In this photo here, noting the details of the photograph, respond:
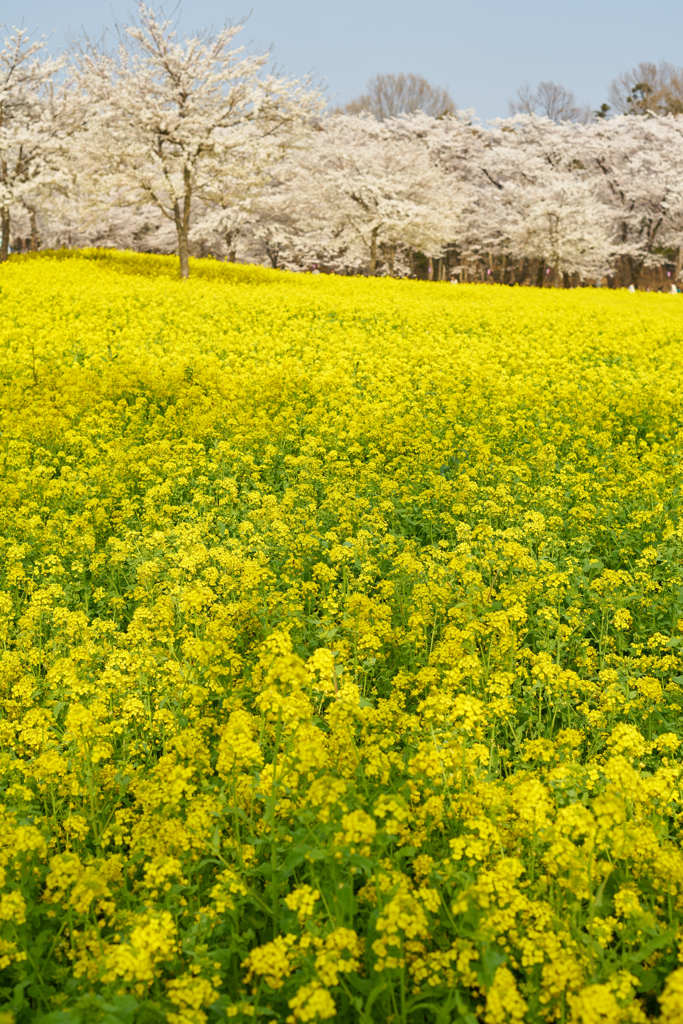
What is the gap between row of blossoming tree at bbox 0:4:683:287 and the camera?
29750 millimetres

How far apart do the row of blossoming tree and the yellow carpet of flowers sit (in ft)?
67.0

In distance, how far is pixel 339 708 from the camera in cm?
436

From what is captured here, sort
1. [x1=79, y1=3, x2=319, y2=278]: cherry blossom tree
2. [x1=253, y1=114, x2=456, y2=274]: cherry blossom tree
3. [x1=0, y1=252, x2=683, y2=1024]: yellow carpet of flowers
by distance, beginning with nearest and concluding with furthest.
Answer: [x1=0, y1=252, x2=683, y2=1024]: yellow carpet of flowers → [x1=79, y1=3, x2=319, y2=278]: cherry blossom tree → [x1=253, y1=114, x2=456, y2=274]: cherry blossom tree

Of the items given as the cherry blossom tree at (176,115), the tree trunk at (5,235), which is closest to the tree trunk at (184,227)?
the cherry blossom tree at (176,115)

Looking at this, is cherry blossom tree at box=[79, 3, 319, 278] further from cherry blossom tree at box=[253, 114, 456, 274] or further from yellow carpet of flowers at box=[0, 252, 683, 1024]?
yellow carpet of flowers at box=[0, 252, 683, 1024]

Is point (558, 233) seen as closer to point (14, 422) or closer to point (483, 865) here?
point (14, 422)

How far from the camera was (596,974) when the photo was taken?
10.3 feet

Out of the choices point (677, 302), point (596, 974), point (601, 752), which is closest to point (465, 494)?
point (601, 752)

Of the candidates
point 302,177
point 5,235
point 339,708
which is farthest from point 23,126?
point 339,708

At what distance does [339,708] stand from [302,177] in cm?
5021

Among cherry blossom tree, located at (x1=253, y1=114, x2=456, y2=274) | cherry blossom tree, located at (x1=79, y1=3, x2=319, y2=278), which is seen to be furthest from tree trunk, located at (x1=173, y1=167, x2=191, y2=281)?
cherry blossom tree, located at (x1=253, y1=114, x2=456, y2=274)

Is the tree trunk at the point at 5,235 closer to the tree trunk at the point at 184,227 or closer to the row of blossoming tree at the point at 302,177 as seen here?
the row of blossoming tree at the point at 302,177

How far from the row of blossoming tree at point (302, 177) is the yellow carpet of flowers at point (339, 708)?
2041 centimetres

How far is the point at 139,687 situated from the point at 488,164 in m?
66.3
